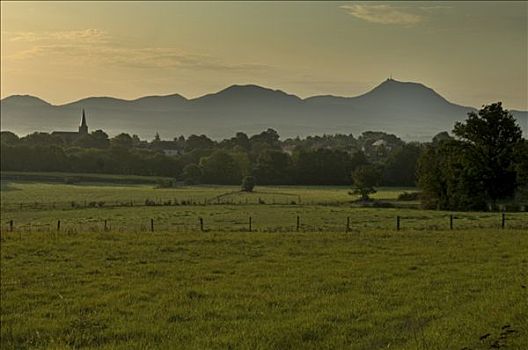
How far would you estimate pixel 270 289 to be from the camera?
16891mm

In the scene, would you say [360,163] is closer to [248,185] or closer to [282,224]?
[248,185]

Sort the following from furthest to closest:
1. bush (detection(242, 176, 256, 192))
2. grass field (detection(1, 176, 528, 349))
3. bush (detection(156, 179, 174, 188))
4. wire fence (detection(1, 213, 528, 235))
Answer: bush (detection(156, 179, 174, 188)) → bush (detection(242, 176, 256, 192)) → wire fence (detection(1, 213, 528, 235)) → grass field (detection(1, 176, 528, 349))

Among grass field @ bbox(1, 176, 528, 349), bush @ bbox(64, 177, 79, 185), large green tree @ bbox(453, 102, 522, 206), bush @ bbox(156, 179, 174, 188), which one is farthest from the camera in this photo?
bush @ bbox(64, 177, 79, 185)

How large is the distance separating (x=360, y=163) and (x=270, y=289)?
302 feet

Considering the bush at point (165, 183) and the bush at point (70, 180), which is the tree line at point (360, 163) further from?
the bush at point (70, 180)

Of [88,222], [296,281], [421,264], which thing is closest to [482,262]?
[421,264]

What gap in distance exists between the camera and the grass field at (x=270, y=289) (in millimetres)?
11711

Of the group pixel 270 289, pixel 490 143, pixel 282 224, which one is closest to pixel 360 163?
pixel 490 143

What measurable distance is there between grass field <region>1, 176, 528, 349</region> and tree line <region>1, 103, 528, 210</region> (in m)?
17.0

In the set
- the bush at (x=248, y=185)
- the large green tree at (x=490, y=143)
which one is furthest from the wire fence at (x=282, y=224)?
the bush at (x=248, y=185)

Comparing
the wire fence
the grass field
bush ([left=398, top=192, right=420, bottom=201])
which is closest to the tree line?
bush ([left=398, top=192, right=420, bottom=201])

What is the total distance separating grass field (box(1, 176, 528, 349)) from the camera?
38.4 feet

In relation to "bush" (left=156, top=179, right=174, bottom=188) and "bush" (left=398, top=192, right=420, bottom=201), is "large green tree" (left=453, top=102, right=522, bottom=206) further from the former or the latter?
"bush" (left=156, top=179, right=174, bottom=188)

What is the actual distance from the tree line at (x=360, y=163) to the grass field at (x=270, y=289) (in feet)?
55.9
